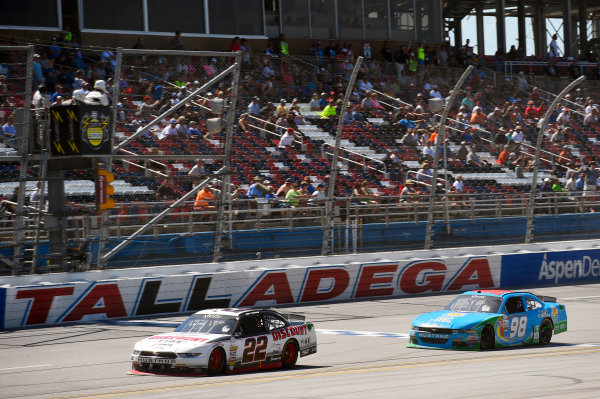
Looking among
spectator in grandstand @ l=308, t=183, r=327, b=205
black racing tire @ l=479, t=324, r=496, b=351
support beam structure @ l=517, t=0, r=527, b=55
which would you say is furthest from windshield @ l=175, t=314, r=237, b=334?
support beam structure @ l=517, t=0, r=527, b=55

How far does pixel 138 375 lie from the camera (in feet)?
42.7

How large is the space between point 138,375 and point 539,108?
1878cm

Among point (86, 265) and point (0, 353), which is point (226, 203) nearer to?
point (86, 265)

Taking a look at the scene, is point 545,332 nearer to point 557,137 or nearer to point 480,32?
point 557,137

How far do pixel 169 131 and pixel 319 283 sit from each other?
17.3 feet

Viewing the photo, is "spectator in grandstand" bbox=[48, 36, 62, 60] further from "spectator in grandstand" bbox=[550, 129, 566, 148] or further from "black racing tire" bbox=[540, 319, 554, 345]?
"spectator in grandstand" bbox=[550, 129, 566, 148]

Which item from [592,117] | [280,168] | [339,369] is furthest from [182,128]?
[592,117]

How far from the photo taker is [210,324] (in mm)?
13758

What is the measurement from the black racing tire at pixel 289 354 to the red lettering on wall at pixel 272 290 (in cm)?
660

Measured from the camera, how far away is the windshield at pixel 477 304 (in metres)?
16.0

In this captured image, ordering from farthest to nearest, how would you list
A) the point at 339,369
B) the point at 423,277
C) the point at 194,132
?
the point at 423,277 → the point at 194,132 → the point at 339,369

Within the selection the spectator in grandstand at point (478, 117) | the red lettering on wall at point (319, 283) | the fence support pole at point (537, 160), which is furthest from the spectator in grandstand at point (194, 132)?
the fence support pole at point (537, 160)

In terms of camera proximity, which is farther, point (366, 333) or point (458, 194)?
point (458, 194)

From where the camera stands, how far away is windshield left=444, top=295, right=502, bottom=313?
16.0 m
